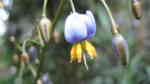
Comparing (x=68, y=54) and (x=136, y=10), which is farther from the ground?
(x=136, y=10)

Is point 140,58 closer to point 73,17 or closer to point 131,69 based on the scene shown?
point 131,69

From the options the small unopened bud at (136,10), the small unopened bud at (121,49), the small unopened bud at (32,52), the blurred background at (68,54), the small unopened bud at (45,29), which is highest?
the small unopened bud at (136,10)

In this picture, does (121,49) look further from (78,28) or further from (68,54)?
(68,54)

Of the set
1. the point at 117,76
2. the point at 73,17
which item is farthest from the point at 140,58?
the point at 73,17

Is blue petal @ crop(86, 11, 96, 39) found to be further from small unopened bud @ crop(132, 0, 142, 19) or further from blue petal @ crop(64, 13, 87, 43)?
small unopened bud @ crop(132, 0, 142, 19)

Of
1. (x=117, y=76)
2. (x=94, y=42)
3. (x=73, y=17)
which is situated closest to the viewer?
(x=73, y=17)

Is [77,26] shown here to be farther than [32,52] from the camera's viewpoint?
No

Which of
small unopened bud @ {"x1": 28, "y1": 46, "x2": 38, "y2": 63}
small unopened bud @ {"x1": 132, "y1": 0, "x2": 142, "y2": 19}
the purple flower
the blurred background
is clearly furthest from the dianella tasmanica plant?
the blurred background

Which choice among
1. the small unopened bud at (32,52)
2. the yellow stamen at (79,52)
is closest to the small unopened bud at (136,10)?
the yellow stamen at (79,52)

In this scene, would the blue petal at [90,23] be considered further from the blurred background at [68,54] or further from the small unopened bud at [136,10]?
the blurred background at [68,54]

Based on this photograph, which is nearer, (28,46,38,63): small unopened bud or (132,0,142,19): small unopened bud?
(132,0,142,19): small unopened bud

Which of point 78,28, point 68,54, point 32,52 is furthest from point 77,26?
point 68,54
